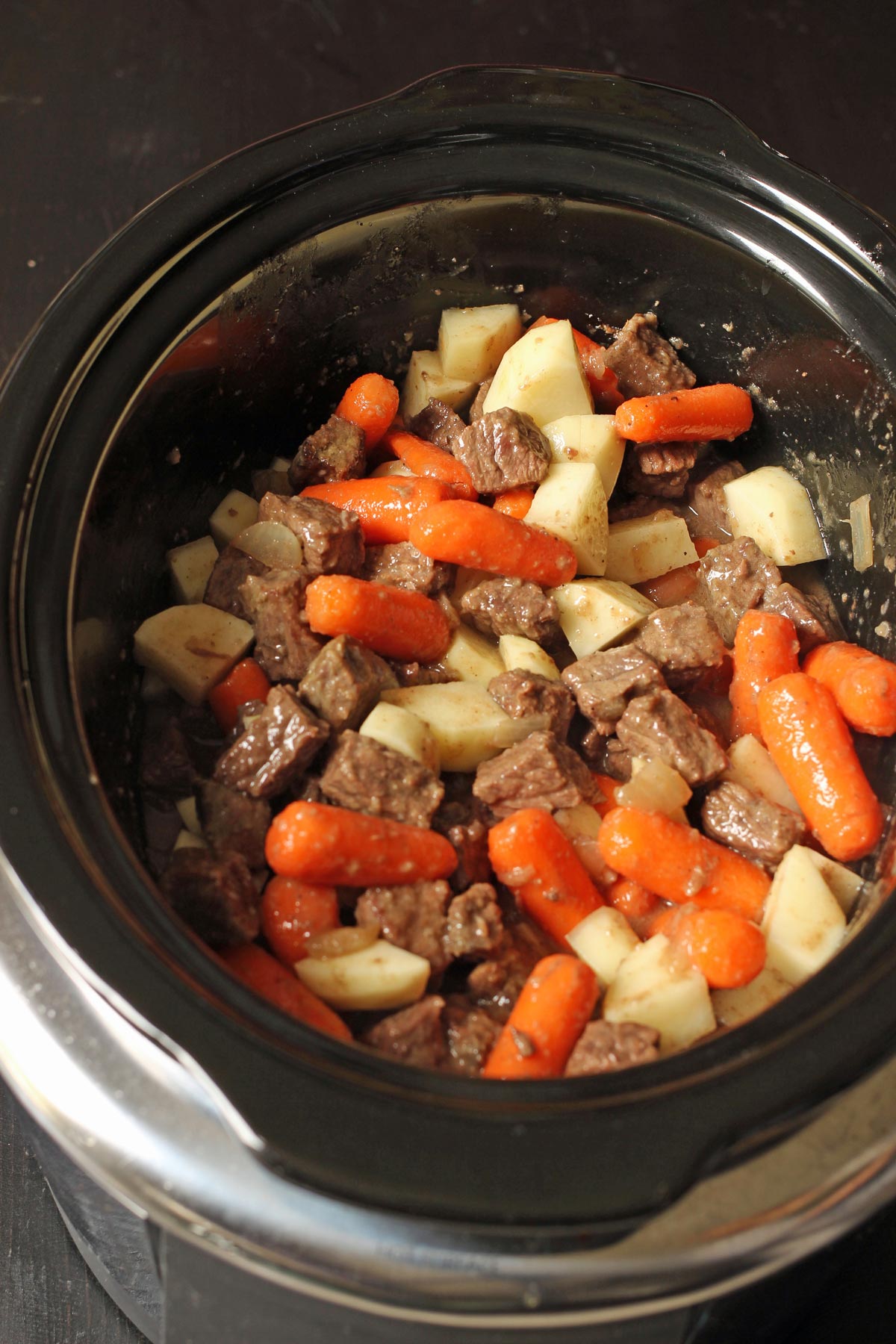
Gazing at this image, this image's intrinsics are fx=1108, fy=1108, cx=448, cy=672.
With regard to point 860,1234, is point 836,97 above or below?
above

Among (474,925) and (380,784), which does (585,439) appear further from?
(474,925)

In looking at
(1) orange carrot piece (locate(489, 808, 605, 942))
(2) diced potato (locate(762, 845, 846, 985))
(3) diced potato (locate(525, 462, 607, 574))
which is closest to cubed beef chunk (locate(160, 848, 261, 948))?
(1) orange carrot piece (locate(489, 808, 605, 942))

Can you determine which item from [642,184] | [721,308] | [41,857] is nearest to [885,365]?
[721,308]

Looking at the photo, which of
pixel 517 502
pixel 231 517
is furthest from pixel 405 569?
pixel 231 517

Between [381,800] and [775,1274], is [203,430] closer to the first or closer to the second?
[381,800]

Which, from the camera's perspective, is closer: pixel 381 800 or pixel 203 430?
pixel 381 800

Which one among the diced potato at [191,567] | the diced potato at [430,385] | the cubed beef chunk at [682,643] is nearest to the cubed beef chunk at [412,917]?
the cubed beef chunk at [682,643]

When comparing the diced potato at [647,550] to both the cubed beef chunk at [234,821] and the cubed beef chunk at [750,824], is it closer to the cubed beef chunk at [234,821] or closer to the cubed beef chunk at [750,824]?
the cubed beef chunk at [750,824]
